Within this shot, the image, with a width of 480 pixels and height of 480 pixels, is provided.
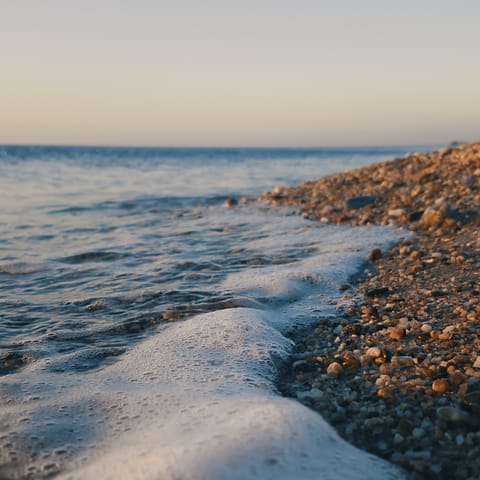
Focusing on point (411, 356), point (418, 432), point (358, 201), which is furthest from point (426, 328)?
point (358, 201)

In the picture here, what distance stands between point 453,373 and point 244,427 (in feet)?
4.49

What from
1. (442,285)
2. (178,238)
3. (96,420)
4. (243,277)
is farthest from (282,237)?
(96,420)

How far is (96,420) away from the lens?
129 inches

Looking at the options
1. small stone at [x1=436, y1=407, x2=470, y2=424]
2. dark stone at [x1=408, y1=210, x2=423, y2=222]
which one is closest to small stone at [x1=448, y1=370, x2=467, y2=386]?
small stone at [x1=436, y1=407, x2=470, y2=424]

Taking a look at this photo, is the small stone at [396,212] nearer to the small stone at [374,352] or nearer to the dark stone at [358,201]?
the dark stone at [358,201]

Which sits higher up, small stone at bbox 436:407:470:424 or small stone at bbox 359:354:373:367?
small stone at bbox 436:407:470:424

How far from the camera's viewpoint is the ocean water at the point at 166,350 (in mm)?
2793

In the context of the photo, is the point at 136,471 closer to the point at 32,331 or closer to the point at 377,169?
the point at 32,331

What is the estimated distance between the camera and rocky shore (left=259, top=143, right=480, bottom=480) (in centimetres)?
289

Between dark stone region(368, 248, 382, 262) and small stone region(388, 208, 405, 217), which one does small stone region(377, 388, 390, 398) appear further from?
small stone region(388, 208, 405, 217)

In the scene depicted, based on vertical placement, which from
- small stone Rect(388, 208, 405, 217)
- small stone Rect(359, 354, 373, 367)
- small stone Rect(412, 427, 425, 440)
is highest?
small stone Rect(388, 208, 405, 217)

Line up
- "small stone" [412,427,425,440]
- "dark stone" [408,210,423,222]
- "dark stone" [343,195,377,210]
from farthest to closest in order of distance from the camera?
"dark stone" [343,195,377,210] < "dark stone" [408,210,423,222] < "small stone" [412,427,425,440]

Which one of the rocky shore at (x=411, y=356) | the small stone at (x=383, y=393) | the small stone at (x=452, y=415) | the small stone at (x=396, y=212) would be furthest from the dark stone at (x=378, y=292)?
the small stone at (x=396, y=212)

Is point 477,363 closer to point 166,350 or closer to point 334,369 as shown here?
point 334,369
